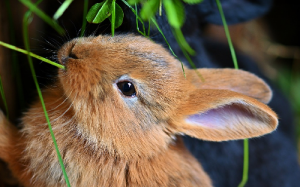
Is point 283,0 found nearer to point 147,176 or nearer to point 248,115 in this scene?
point 248,115

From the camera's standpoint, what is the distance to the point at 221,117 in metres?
2.45

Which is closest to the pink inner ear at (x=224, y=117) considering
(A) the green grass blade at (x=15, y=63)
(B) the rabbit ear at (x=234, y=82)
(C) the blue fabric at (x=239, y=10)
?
(B) the rabbit ear at (x=234, y=82)

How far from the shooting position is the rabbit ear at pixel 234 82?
266 centimetres

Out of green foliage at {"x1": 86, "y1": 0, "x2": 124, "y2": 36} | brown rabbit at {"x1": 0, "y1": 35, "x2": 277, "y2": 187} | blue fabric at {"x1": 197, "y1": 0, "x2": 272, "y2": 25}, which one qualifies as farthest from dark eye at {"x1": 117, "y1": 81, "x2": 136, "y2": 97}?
blue fabric at {"x1": 197, "y1": 0, "x2": 272, "y2": 25}

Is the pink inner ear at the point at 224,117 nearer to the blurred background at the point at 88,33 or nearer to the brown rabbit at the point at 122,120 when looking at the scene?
the brown rabbit at the point at 122,120

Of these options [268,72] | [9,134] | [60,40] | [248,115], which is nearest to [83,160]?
[9,134]

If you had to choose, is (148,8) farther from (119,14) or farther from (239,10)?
(239,10)

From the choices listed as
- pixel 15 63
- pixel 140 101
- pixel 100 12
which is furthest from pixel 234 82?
pixel 15 63

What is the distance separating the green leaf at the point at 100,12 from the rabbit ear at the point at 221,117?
2.68 feet

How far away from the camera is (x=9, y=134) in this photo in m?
2.50

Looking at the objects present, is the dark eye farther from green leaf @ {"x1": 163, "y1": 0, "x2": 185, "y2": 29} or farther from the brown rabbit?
green leaf @ {"x1": 163, "y1": 0, "x2": 185, "y2": 29}

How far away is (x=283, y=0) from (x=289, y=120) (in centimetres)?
183

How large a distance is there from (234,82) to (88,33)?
120cm

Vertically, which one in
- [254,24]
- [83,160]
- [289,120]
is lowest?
[289,120]
